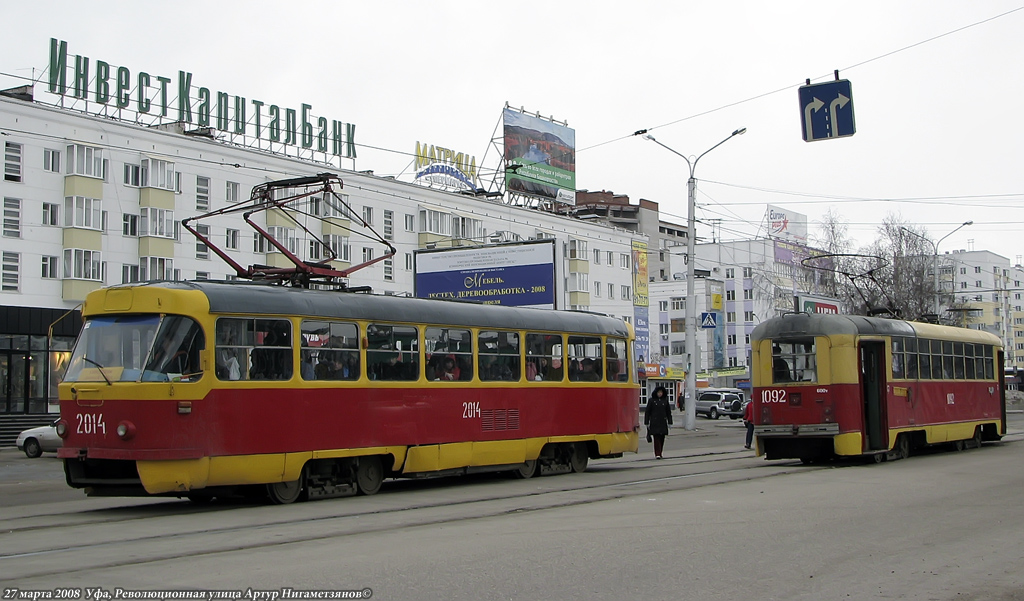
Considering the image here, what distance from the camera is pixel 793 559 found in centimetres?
919

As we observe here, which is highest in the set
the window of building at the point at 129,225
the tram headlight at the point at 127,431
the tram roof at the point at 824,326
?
the window of building at the point at 129,225

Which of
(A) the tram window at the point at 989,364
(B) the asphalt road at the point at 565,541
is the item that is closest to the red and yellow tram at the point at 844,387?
(B) the asphalt road at the point at 565,541

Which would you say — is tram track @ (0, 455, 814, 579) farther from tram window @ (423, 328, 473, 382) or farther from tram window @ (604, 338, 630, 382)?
tram window @ (604, 338, 630, 382)

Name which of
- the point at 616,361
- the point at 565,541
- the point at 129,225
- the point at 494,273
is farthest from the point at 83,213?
the point at 565,541

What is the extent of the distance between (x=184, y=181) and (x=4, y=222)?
7.99 meters

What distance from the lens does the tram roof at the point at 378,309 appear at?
13.4m

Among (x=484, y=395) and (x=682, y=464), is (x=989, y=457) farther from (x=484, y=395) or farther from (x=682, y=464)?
(x=484, y=395)

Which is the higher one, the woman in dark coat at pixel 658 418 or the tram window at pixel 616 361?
the tram window at pixel 616 361

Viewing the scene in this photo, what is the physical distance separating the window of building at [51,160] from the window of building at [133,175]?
2.84 m

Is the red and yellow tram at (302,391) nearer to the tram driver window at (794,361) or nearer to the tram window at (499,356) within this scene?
the tram window at (499,356)

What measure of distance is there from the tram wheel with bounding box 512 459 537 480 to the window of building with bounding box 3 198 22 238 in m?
29.5

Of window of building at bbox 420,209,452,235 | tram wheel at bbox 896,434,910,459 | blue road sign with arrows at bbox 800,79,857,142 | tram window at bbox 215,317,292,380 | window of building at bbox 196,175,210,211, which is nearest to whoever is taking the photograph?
tram window at bbox 215,317,292,380

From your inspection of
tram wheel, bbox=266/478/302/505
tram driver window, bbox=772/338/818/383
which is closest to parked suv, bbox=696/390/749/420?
tram driver window, bbox=772/338/818/383

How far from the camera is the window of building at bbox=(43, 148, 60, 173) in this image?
41594 millimetres
